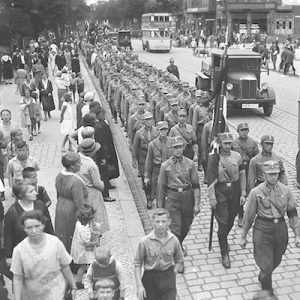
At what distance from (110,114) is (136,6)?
→ 78.2m

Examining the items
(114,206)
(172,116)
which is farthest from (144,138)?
(172,116)

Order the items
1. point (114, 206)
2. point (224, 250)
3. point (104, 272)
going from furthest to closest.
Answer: point (114, 206) → point (224, 250) → point (104, 272)

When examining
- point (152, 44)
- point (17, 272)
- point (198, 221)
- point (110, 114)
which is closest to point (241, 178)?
point (198, 221)

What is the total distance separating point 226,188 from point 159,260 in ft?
6.61

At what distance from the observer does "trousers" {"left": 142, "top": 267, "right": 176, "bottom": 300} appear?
16.1 ft

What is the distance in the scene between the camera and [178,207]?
634 centimetres

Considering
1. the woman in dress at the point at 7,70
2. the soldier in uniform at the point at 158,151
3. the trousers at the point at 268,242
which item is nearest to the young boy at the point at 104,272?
the trousers at the point at 268,242

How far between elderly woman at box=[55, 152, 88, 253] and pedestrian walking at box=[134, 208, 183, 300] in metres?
1.37

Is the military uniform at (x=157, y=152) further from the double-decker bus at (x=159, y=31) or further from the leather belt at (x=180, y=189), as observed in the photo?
the double-decker bus at (x=159, y=31)

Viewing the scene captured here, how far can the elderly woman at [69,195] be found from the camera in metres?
5.86

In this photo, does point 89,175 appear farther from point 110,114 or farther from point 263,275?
point 110,114

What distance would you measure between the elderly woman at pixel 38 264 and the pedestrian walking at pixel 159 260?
753 millimetres

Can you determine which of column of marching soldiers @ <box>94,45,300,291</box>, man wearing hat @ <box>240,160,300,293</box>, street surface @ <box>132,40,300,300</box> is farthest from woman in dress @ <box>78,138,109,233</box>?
man wearing hat @ <box>240,160,300,293</box>

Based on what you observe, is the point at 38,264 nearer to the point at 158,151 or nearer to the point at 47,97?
the point at 158,151
